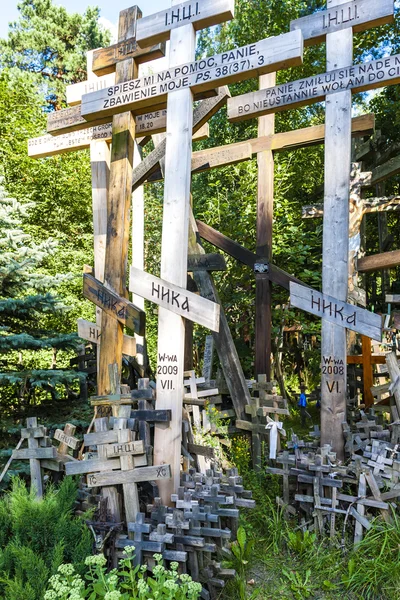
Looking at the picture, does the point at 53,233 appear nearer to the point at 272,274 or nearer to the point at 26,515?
the point at 272,274

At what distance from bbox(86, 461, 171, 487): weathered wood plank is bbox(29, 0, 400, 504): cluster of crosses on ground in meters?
0.40

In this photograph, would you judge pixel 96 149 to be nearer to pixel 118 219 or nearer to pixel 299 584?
pixel 118 219

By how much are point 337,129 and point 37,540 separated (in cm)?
432

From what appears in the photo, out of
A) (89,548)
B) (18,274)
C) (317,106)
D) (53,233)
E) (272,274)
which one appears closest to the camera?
(89,548)

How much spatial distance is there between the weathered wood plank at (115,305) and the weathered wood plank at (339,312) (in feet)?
4.75

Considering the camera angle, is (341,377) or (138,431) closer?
(138,431)

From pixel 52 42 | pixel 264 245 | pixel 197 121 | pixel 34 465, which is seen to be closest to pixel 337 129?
pixel 197 121

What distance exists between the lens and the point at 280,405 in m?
5.88

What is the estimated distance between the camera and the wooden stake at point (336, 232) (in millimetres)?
4648

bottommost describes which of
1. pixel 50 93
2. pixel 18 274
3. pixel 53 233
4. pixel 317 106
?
pixel 18 274

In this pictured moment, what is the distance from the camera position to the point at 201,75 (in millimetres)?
4082

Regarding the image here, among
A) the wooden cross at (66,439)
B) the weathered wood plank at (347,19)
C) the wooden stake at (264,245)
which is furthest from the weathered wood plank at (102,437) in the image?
the weathered wood plank at (347,19)

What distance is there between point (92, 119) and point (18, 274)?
2094mm

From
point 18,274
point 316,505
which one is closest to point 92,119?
point 18,274
